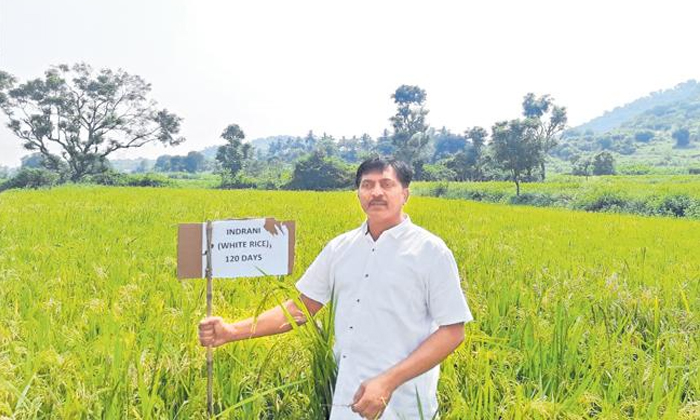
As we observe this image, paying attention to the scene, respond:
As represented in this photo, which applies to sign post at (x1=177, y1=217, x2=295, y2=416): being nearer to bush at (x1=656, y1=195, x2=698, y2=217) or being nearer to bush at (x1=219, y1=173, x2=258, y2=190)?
bush at (x1=656, y1=195, x2=698, y2=217)

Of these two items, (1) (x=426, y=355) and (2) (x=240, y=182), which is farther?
(2) (x=240, y=182)

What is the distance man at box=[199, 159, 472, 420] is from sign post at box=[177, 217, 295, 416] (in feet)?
1.17

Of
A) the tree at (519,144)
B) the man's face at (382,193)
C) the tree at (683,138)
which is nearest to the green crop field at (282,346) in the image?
the man's face at (382,193)

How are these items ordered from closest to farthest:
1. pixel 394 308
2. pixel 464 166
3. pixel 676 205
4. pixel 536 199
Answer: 1. pixel 394 308
2. pixel 676 205
3. pixel 536 199
4. pixel 464 166

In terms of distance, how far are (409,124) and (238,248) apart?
5295 centimetres

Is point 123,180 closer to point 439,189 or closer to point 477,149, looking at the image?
point 439,189

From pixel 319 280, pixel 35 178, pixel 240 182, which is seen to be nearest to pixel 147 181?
pixel 35 178

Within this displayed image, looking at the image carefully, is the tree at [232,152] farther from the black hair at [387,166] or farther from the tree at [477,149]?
the black hair at [387,166]

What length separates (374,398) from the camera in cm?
139

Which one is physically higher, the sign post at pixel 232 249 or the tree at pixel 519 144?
the tree at pixel 519 144

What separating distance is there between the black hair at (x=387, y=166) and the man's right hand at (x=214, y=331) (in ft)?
2.42

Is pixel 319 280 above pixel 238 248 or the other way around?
the other way around

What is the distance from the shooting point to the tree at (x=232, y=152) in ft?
154

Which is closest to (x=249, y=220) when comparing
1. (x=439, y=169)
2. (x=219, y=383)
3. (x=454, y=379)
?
(x=219, y=383)
